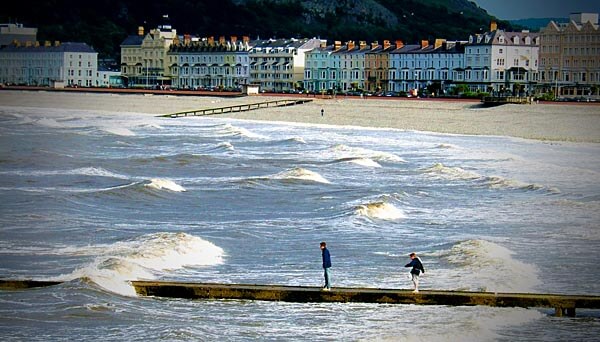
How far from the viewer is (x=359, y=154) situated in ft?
139

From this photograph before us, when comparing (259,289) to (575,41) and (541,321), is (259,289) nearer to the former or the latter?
(541,321)

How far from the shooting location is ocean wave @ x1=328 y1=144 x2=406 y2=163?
133 feet

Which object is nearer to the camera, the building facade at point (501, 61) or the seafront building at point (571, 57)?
the seafront building at point (571, 57)

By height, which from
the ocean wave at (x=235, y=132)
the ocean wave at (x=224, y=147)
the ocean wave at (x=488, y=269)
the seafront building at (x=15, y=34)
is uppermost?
the seafront building at (x=15, y=34)

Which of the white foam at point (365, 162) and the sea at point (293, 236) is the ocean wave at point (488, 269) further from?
the white foam at point (365, 162)

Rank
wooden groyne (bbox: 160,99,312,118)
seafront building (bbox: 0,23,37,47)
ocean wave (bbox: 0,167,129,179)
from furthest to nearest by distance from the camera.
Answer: seafront building (bbox: 0,23,37,47) → wooden groyne (bbox: 160,99,312,118) → ocean wave (bbox: 0,167,129,179)

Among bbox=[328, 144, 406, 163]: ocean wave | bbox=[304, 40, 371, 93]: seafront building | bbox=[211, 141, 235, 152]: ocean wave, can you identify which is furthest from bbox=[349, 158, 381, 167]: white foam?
bbox=[304, 40, 371, 93]: seafront building

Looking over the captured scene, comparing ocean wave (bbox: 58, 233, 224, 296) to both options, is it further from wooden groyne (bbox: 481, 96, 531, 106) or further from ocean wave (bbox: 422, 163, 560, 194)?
wooden groyne (bbox: 481, 96, 531, 106)

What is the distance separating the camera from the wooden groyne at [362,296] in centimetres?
1566

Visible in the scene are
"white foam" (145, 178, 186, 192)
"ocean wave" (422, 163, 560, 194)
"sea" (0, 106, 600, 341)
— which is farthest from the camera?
"ocean wave" (422, 163, 560, 194)

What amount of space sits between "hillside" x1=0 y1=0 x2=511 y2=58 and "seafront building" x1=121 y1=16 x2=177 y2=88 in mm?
28219

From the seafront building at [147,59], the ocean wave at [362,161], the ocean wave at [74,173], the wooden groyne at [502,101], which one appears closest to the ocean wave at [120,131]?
the ocean wave at [362,161]

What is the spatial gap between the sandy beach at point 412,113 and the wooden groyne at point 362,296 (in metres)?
33.4

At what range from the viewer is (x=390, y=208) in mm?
26125
